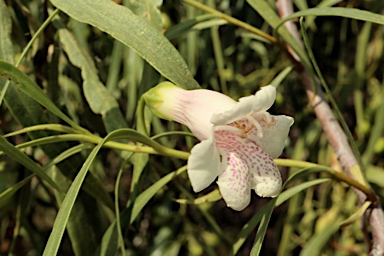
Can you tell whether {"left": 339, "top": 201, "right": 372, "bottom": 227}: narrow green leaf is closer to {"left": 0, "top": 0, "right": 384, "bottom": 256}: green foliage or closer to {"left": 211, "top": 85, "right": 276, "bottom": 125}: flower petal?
{"left": 0, "top": 0, "right": 384, "bottom": 256}: green foliage

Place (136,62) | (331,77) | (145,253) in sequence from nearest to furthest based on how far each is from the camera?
(136,62) → (145,253) → (331,77)

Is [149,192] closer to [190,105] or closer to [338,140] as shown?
[190,105]

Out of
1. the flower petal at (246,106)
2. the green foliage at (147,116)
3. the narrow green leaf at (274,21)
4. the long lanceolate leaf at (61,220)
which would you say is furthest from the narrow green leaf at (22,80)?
the narrow green leaf at (274,21)

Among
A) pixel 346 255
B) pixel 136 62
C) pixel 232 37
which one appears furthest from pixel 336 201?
pixel 136 62

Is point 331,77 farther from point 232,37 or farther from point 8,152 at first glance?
point 8,152

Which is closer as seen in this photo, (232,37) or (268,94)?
(268,94)

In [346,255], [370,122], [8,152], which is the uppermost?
[8,152]
